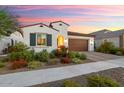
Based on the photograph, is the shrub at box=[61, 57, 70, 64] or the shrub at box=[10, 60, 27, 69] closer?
the shrub at box=[10, 60, 27, 69]

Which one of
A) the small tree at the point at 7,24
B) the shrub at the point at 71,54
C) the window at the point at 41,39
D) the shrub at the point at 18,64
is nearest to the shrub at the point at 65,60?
the shrub at the point at 71,54

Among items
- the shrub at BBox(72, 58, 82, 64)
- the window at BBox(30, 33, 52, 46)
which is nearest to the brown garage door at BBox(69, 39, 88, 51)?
the shrub at BBox(72, 58, 82, 64)

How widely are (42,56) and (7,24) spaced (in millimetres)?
1595

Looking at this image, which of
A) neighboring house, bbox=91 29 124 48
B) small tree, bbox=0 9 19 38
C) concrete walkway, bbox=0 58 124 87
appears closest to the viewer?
concrete walkway, bbox=0 58 124 87

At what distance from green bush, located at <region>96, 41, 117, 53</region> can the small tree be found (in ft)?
9.81

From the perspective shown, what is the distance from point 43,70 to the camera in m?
9.54

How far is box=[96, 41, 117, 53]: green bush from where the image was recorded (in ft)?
32.5

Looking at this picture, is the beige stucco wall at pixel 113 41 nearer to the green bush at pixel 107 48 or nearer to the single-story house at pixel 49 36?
the green bush at pixel 107 48

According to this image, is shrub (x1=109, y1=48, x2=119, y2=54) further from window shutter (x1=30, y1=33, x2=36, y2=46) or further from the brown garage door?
window shutter (x1=30, y1=33, x2=36, y2=46)

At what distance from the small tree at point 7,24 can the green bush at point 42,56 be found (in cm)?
118

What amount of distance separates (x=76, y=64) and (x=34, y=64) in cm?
148

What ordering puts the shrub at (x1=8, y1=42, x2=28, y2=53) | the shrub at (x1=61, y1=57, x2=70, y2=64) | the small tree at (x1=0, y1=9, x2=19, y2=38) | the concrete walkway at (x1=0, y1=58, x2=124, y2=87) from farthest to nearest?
the shrub at (x1=61, y1=57, x2=70, y2=64) < the shrub at (x1=8, y1=42, x2=28, y2=53) < the small tree at (x1=0, y1=9, x2=19, y2=38) < the concrete walkway at (x1=0, y1=58, x2=124, y2=87)

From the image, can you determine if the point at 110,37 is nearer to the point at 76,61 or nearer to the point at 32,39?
the point at 76,61

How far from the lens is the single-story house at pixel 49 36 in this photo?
9602mm
